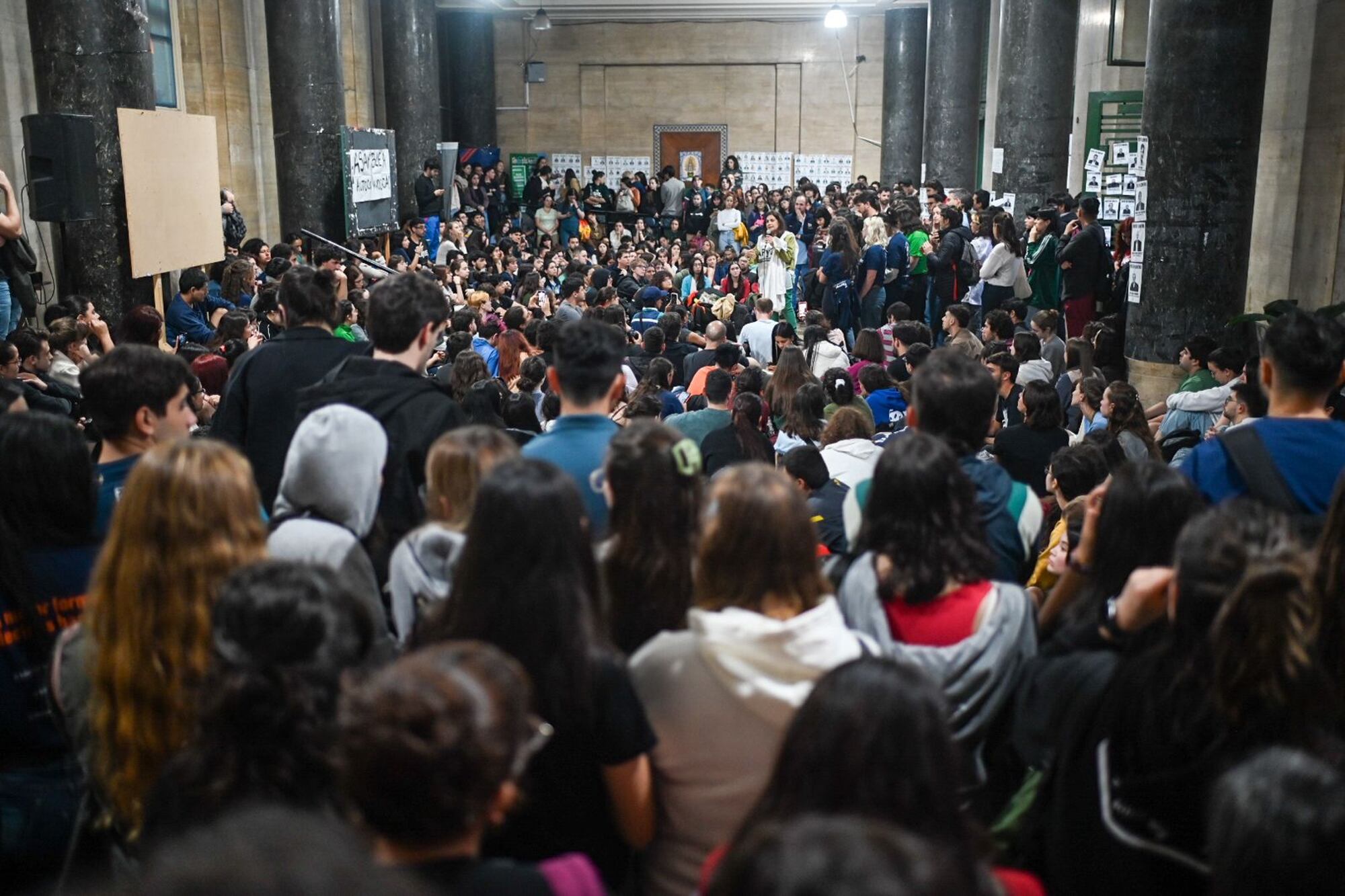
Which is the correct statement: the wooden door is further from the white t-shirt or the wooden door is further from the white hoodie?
the white hoodie

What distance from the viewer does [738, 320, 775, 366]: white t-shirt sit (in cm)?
1080

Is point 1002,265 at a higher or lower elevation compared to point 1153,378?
higher

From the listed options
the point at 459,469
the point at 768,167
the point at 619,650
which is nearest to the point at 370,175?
the point at 768,167

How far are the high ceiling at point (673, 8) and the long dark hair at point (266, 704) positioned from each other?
74.5 ft

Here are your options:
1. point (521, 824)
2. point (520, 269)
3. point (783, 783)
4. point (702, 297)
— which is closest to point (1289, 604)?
point (783, 783)

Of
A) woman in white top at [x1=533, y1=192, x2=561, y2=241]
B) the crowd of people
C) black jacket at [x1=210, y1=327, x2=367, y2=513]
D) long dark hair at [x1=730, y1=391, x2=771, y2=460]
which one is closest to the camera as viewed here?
the crowd of people

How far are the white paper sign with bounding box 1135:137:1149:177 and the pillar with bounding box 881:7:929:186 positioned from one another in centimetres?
1553

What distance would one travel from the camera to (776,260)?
15.1 m

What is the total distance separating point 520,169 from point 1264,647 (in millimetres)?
24105

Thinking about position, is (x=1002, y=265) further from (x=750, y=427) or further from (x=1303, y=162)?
(x=750, y=427)

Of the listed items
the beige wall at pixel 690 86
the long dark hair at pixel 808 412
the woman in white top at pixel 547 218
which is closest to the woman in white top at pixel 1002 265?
the long dark hair at pixel 808 412

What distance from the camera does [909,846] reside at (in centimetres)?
124

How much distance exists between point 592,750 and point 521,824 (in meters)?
0.21

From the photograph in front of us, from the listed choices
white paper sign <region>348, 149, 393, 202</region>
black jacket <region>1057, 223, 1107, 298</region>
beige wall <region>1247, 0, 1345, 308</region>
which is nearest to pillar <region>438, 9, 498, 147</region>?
white paper sign <region>348, 149, 393, 202</region>
